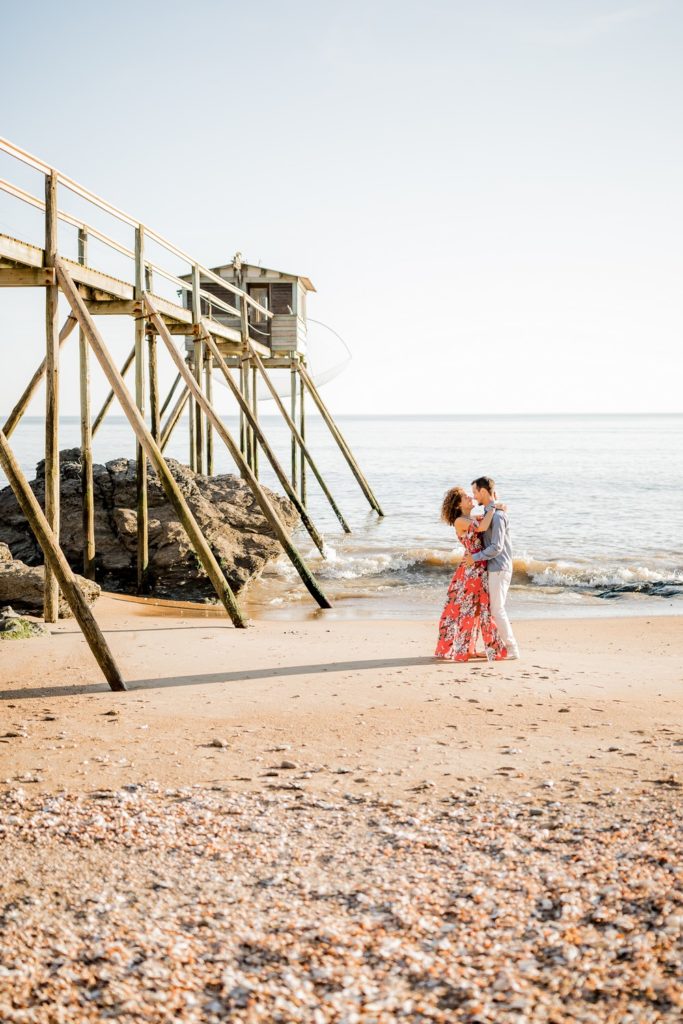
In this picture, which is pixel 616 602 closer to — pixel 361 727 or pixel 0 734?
pixel 361 727

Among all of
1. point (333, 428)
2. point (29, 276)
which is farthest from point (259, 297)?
point (29, 276)

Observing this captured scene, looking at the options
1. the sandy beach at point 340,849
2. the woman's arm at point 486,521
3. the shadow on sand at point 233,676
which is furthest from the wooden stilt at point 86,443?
the woman's arm at point 486,521

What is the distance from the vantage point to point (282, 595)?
13641 millimetres

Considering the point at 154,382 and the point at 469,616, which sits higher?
the point at 154,382

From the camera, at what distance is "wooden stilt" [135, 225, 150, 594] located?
37.2 ft

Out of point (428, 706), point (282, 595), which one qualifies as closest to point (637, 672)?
point (428, 706)

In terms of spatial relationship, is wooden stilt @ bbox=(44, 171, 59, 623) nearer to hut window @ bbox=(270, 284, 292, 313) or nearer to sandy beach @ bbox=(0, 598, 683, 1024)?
sandy beach @ bbox=(0, 598, 683, 1024)

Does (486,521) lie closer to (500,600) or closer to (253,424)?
(500,600)

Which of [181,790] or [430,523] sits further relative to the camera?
[430,523]

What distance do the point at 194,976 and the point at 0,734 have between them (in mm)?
3081

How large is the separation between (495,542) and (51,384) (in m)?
4.66

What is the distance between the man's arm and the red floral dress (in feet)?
0.29

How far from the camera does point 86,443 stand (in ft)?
38.5

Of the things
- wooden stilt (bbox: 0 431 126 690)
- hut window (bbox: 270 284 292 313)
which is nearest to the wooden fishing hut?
wooden stilt (bbox: 0 431 126 690)
